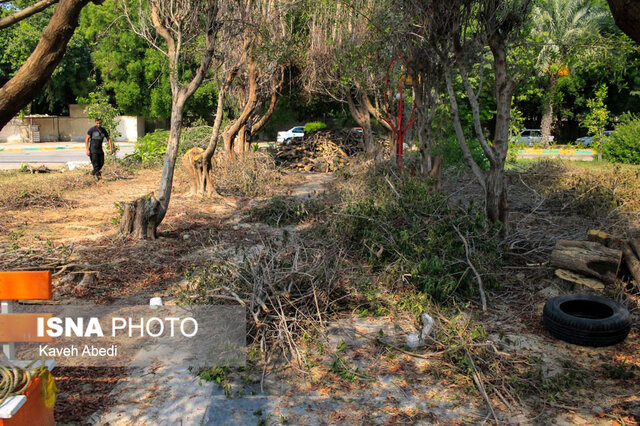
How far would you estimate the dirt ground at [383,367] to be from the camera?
3.73 m

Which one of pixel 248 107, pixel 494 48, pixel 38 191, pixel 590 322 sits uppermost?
pixel 494 48

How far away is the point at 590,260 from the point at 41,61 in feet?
18.7

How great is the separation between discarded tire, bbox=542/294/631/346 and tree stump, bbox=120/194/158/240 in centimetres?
563

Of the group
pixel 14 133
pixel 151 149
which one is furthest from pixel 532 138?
pixel 14 133

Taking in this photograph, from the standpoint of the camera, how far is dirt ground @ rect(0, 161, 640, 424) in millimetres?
3732

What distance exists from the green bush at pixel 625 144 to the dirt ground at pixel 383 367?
10.4 meters

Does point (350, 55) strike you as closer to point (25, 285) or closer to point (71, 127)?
point (25, 285)

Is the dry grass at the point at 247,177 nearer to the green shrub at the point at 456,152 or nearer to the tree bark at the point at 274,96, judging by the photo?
the tree bark at the point at 274,96

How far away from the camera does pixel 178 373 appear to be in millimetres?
4258

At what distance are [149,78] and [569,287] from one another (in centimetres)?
3241

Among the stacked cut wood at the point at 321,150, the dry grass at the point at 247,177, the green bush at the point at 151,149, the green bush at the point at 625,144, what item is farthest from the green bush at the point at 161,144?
the green bush at the point at 625,144

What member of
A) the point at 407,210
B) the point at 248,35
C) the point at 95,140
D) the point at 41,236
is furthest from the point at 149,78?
the point at 407,210

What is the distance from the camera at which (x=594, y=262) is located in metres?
5.88

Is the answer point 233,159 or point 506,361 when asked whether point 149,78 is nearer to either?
point 233,159
